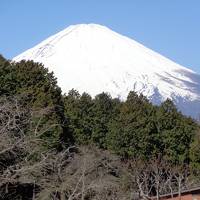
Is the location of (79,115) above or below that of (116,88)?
below

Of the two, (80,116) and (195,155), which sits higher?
(80,116)

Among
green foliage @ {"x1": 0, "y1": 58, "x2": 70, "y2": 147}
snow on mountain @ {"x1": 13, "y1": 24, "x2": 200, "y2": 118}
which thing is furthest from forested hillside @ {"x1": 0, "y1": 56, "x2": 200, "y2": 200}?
snow on mountain @ {"x1": 13, "y1": 24, "x2": 200, "y2": 118}

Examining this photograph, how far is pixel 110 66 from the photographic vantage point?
154m

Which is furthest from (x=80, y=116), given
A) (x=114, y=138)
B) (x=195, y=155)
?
(x=195, y=155)

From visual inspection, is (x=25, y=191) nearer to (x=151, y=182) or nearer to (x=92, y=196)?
(x=92, y=196)

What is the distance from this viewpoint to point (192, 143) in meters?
31.8

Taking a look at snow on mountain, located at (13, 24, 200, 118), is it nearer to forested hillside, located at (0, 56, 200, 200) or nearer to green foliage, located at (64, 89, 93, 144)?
green foliage, located at (64, 89, 93, 144)

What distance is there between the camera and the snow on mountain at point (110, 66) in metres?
144

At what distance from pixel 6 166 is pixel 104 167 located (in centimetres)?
1456

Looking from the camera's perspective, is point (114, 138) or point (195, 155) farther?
point (114, 138)

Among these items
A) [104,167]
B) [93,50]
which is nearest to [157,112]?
[104,167]

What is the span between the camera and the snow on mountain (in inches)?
5684

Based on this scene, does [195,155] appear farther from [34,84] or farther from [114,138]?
[34,84]

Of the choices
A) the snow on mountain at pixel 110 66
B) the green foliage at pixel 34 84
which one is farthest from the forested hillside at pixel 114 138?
the snow on mountain at pixel 110 66
